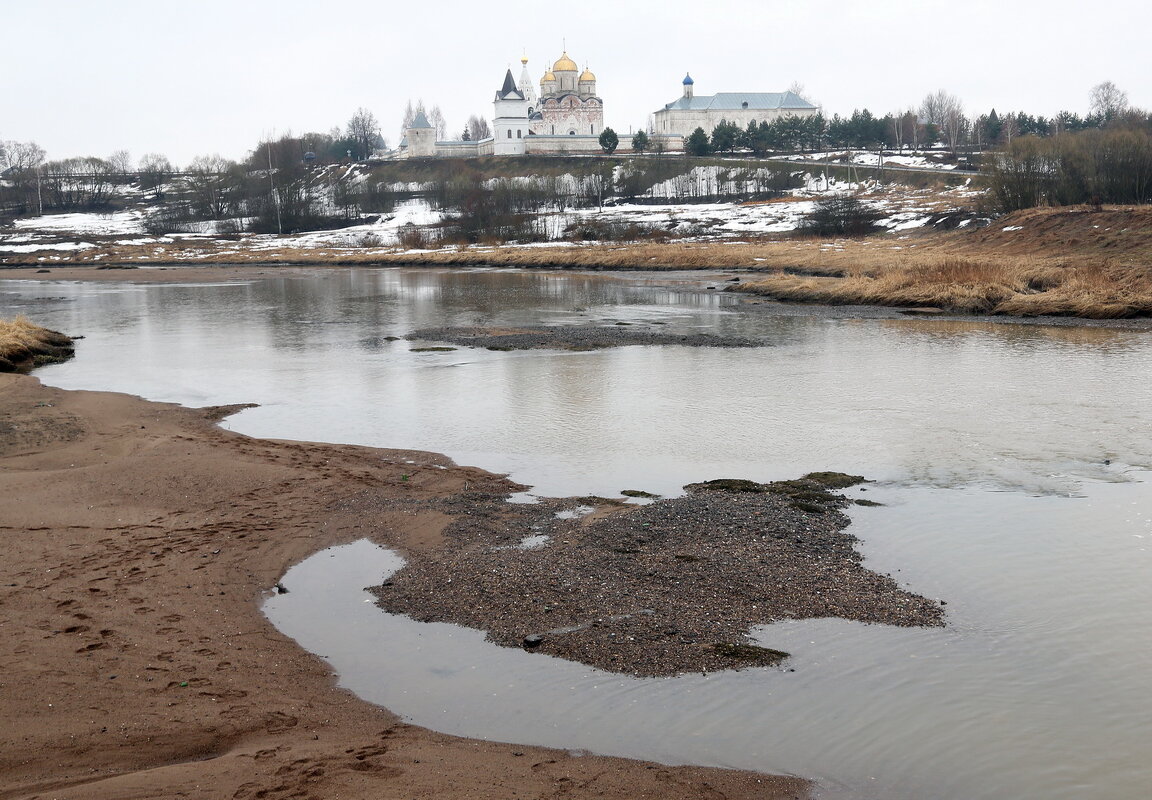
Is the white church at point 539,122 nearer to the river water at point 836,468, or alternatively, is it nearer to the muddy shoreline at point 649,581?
the river water at point 836,468

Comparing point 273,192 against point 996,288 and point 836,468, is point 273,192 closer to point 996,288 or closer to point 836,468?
point 996,288

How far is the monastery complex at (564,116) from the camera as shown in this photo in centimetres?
12162

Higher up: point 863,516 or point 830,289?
point 830,289

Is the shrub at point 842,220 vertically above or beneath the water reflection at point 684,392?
above

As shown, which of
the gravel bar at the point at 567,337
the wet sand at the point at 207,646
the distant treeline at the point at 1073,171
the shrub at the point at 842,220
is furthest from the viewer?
the shrub at the point at 842,220

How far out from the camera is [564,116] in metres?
124

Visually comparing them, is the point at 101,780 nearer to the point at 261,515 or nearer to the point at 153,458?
the point at 261,515

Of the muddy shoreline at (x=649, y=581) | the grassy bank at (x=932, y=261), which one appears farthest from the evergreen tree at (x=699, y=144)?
the muddy shoreline at (x=649, y=581)

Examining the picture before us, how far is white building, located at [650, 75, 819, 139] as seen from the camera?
13150 centimetres

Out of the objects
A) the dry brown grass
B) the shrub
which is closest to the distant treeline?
the shrub

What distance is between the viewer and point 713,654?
7.14m

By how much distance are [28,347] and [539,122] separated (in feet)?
347

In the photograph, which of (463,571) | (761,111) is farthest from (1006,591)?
(761,111)

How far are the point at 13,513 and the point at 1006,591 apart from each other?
9.79m
